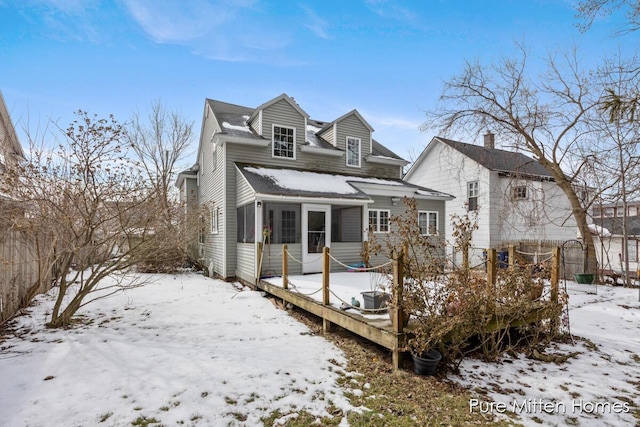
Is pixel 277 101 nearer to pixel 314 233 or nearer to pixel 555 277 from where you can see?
pixel 314 233

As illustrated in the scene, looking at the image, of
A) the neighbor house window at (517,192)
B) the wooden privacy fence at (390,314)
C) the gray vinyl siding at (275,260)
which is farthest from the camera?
the neighbor house window at (517,192)

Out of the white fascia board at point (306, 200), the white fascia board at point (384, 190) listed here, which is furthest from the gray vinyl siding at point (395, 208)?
the white fascia board at point (306, 200)

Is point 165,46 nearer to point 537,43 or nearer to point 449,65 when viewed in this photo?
point 449,65

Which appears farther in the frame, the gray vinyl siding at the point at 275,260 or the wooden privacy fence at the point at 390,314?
the gray vinyl siding at the point at 275,260

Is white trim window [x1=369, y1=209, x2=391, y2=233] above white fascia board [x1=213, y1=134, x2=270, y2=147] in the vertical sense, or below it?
below

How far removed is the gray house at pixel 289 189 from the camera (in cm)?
985

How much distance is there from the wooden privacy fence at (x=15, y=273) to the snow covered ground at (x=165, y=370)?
0.38 metres

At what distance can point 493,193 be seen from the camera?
1641 cm

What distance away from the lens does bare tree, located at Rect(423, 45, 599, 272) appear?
11664 millimetres

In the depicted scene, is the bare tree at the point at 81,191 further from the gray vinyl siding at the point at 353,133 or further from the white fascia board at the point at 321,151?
the gray vinyl siding at the point at 353,133

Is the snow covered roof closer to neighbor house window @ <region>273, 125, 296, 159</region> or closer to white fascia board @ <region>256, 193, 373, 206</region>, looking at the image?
white fascia board @ <region>256, 193, 373, 206</region>

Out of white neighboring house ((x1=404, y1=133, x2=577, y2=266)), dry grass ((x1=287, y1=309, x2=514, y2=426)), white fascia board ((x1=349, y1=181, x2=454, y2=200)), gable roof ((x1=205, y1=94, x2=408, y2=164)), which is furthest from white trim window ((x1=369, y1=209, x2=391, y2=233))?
dry grass ((x1=287, y1=309, x2=514, y2=426))

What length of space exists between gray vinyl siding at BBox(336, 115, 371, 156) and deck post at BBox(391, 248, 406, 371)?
9.79 meters

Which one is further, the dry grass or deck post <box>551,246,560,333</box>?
deck post <box>551,246,560,333</box>
